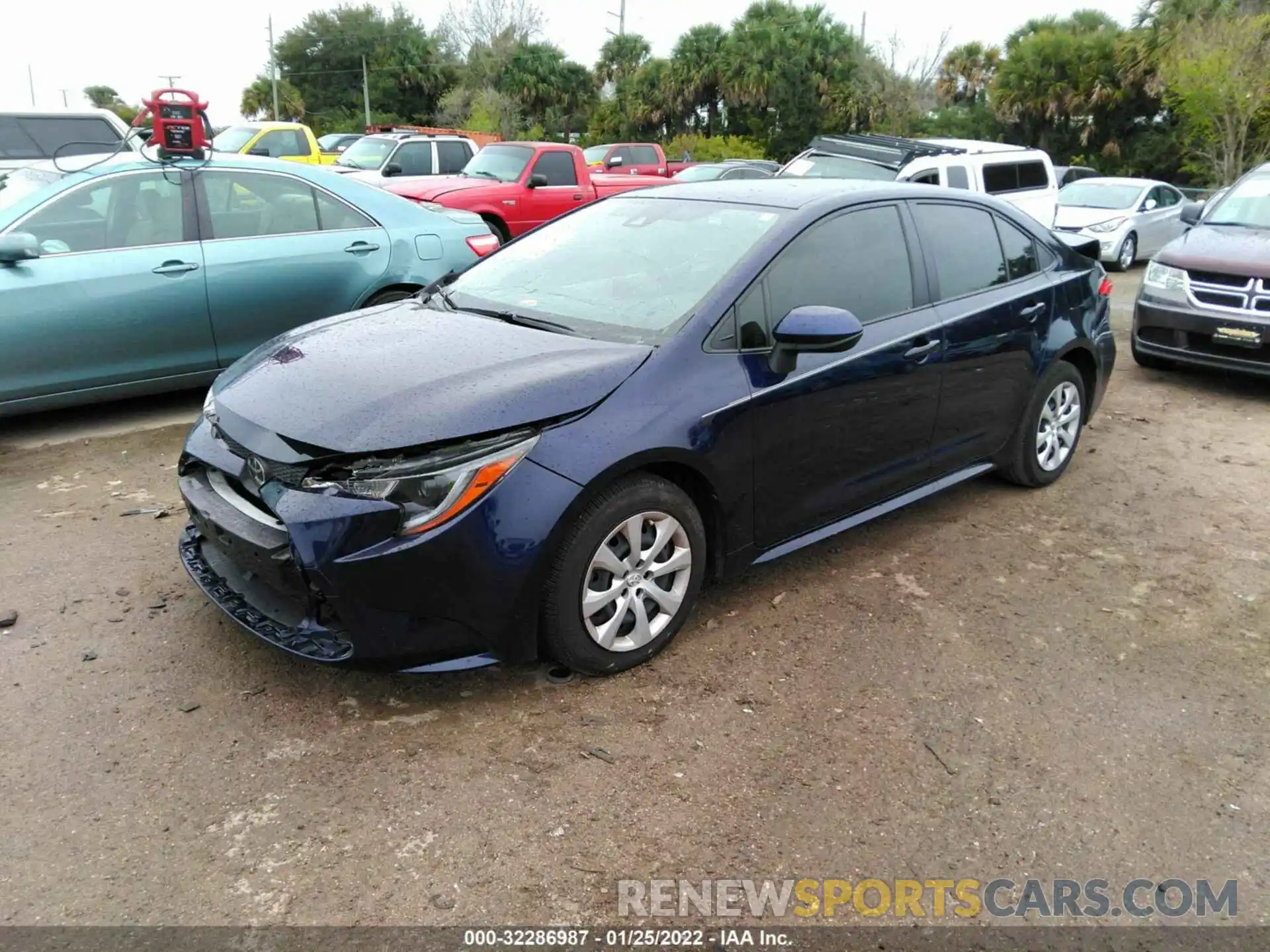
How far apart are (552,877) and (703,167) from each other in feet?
52.6

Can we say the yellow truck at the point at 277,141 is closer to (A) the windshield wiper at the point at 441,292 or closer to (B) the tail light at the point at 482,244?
A: (B) the tail light at the point at 482,244

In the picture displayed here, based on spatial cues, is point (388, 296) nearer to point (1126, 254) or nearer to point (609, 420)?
point (609, 420)

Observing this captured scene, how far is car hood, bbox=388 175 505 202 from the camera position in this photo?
11.2m

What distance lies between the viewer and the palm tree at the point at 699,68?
1542 inches

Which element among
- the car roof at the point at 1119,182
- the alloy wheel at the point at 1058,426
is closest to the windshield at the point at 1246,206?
the alloy wheel at the point at 1058,426

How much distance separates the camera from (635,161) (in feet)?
67.5

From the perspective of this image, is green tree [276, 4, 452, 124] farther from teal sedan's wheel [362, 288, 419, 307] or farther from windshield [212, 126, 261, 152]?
teal sedan's wheel [362, 288, 419, 307]

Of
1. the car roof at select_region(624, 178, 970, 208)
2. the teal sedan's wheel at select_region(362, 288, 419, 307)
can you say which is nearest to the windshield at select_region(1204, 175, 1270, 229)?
the car roof at select_region(624, 178, 970, 208)

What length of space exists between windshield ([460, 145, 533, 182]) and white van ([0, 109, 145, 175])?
3.99 meters

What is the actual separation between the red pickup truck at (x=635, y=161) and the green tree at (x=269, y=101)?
36291 mm

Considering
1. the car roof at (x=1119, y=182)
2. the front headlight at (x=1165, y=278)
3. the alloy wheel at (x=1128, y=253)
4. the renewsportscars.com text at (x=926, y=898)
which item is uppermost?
the car roof at (x=1119, y=182)

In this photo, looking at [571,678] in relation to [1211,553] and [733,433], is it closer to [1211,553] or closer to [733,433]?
[733,433]

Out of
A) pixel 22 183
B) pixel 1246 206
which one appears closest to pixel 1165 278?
pixel 1246 206

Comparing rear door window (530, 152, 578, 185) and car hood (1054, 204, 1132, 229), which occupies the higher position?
rear door window (530, 152, 578, 185)
